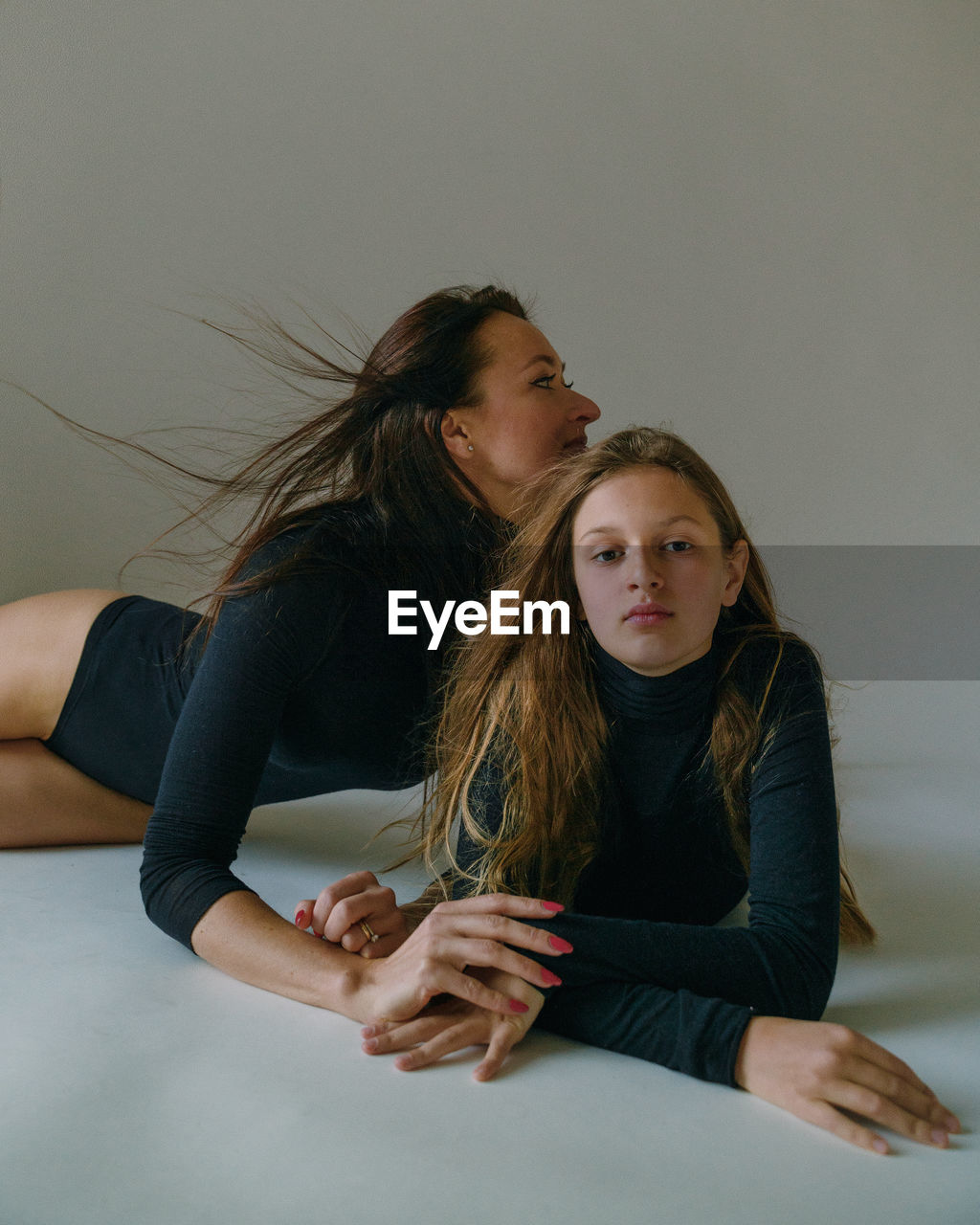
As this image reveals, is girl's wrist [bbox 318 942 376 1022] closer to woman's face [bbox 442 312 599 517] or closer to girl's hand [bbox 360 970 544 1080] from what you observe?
girl's hand [bbox 360 970 544 1080]

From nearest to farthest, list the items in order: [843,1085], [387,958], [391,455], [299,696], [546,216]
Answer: [843,1085], [387,958], [299,696], [391,455], [546,216]

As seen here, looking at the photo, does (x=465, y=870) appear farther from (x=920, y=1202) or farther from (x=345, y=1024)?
(x=920, y=1202)

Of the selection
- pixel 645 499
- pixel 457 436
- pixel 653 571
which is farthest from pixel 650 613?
pixel 457 436

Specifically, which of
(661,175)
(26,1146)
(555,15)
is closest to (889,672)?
(661,175)

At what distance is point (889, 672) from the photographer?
3.98m

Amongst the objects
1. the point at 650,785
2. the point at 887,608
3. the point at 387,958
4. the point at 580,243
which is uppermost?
the point at 580,243

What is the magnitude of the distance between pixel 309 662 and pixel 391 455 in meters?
0.45

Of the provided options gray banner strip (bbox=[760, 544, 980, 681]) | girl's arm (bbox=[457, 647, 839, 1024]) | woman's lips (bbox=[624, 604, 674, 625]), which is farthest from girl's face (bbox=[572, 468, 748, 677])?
gray banner strip (bbox=[760, 544, 980, 681])

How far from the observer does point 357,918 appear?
1439 mm

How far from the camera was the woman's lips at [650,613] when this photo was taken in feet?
4.70

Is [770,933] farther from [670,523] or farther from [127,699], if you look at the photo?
[127,699]

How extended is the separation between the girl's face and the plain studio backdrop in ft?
2.26

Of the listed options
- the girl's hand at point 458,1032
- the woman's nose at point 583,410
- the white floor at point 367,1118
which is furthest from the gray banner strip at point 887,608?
the girl's hand at point 458,1032

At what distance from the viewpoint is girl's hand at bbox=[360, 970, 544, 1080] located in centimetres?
128
